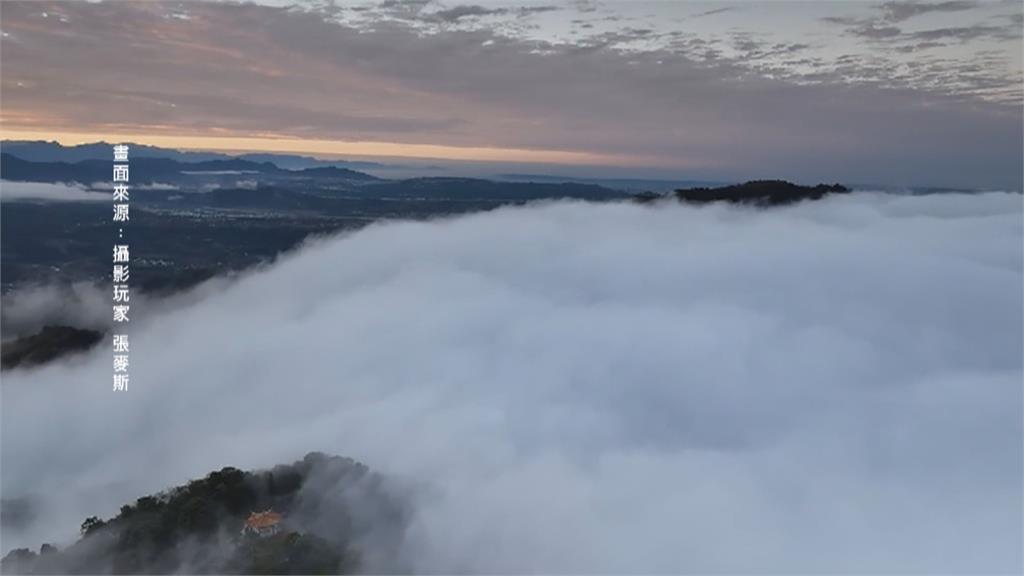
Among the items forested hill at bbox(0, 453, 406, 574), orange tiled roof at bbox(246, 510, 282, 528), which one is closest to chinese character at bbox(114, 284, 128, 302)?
forested hill at bbox(0, 453, 406, 574)

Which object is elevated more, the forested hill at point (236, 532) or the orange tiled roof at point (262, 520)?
the orange tiled roof at point (262, 520)

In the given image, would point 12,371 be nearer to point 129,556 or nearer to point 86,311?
point 86,311

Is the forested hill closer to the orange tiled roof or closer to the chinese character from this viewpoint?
the orange tiled roof

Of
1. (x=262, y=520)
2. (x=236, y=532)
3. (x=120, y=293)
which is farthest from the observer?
(x=236, y=532)

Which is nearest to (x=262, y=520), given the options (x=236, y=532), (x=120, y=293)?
(x=236, y=532)

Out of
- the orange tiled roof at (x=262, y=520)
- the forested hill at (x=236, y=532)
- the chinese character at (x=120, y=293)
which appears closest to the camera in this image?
the chinese character at (x=120, y=293)

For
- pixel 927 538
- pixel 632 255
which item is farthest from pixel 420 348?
pixel 927 538

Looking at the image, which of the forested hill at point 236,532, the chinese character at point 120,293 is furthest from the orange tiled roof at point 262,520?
the chinese character at point 120,293

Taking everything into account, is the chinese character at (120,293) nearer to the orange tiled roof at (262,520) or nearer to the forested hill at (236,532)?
the forested hill at (236,532)

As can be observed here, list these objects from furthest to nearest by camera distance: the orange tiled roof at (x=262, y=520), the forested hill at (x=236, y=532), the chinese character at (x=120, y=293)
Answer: the orange tiled roof at (x=262, y=520)
the forested hill at (x=236, y=532)
the chinese character at (x=120, y=293)

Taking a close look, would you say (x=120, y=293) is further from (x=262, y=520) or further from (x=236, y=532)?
(x=236, y=532)

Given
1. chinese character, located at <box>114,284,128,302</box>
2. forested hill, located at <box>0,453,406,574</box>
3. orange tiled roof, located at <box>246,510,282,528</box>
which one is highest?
chinese character, located at <box>114,284,128,302</box>
